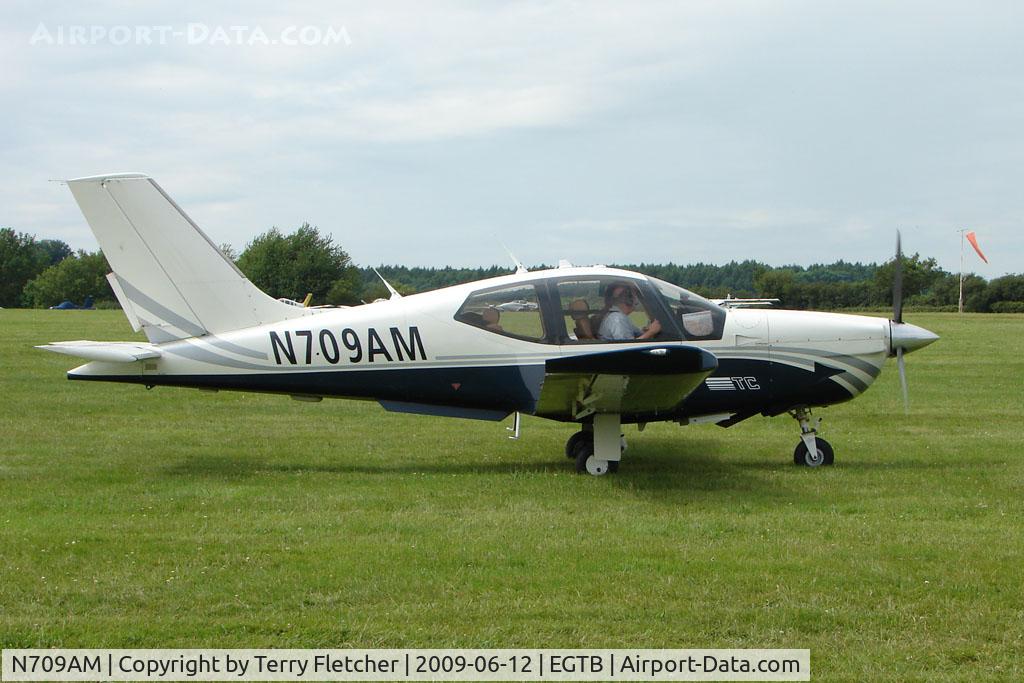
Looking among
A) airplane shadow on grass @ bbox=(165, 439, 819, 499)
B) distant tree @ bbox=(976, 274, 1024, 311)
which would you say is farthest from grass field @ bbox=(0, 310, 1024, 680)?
distant tree @ bbox=(976, 274, 1024, 311)

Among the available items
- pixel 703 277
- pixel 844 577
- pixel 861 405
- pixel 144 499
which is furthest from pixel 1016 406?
pixel 703 277

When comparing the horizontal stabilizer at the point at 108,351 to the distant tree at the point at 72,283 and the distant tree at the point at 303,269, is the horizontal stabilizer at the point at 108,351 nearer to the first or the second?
the distant tree at the point at 303,269

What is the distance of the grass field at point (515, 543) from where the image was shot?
516 centimetres

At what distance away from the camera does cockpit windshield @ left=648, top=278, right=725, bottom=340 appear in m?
9.77

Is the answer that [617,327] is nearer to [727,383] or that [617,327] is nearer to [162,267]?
[727,383]

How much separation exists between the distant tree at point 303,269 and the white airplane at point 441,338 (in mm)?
26266

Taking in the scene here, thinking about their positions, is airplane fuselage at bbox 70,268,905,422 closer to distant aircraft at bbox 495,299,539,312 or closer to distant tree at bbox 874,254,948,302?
distant aircraft at bbox 495,299,539,312

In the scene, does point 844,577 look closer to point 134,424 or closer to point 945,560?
point 945,560

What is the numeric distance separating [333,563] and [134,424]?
8.13 m

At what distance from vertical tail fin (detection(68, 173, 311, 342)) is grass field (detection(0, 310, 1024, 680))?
1.55m

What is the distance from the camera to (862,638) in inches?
200

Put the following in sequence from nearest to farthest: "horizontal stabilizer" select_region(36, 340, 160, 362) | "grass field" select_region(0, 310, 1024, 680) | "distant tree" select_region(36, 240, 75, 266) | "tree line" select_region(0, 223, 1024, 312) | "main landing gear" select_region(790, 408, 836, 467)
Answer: "grass field" select_region(0, 310, 1024, 680), "horizontal stabilizer" select_region(36, 340, 160, 362), "main landing gear" select_region(790, 408, 836, 467), "tree line" select_region(0, 223, 1024, 312), "distant tree" select_region(36, 240, 75, 266)

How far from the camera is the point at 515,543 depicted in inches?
273

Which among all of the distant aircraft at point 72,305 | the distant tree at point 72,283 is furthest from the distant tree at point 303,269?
the distant tree at point 72,283
